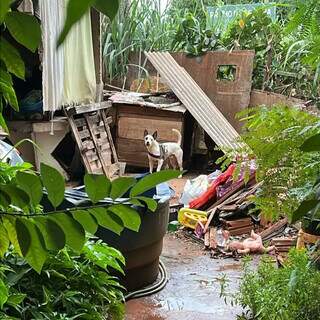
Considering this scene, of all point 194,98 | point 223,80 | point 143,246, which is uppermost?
point 223,80

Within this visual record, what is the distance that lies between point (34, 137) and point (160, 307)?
259 cm

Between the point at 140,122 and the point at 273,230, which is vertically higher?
the point at 140,122

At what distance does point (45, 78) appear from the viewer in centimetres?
441

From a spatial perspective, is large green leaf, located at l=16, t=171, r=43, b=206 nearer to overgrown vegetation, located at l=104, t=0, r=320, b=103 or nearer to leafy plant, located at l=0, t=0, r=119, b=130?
leafy plant, located at l=0, t=0, r=119, b=130

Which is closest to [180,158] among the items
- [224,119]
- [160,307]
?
[224,119]

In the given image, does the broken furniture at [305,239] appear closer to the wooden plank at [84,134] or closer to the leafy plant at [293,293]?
the leafy plant at [293,293]

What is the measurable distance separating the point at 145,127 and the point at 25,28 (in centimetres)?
→ 545

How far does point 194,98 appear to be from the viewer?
5.80 meters

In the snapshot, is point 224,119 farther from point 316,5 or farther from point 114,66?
point 316,5

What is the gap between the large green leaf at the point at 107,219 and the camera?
444 millimetres

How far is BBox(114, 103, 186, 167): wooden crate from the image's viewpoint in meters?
5.72

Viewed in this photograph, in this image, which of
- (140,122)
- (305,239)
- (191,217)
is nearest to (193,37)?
(140,122)

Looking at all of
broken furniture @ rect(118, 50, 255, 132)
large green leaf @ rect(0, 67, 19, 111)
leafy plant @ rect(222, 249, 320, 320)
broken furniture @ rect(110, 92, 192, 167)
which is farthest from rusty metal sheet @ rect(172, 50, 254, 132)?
large green leaf @ rect(0, 67, 19, 111)

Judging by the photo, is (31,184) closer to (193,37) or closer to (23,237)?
(23,237)
